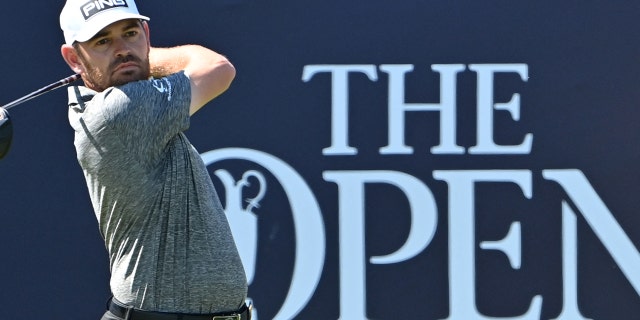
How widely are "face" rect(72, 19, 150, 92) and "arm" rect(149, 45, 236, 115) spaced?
0.11 metres

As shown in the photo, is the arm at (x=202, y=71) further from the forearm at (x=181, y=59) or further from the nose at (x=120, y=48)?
the nose at (x=120, y=48)

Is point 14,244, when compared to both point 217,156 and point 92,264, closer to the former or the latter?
point 92,264

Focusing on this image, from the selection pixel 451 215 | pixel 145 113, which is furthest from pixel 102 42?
pixel 451 215

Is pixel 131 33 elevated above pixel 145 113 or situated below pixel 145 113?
above

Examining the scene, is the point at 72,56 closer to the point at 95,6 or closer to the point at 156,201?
the point at 95,6

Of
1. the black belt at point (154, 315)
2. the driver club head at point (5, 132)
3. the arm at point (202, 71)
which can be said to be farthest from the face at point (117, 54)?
the black belt at point (154, 315)

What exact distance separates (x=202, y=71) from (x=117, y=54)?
19 centimetres

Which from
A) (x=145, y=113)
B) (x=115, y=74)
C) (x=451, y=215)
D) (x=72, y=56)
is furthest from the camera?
(x=451, y=215)

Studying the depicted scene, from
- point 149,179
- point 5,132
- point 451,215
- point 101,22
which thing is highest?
point 101,22

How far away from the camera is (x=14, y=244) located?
4.06 metres

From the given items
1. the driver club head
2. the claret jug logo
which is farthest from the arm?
the claret jug logo

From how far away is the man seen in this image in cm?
262

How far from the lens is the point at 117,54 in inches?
106

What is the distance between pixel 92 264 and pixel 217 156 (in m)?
0.56
